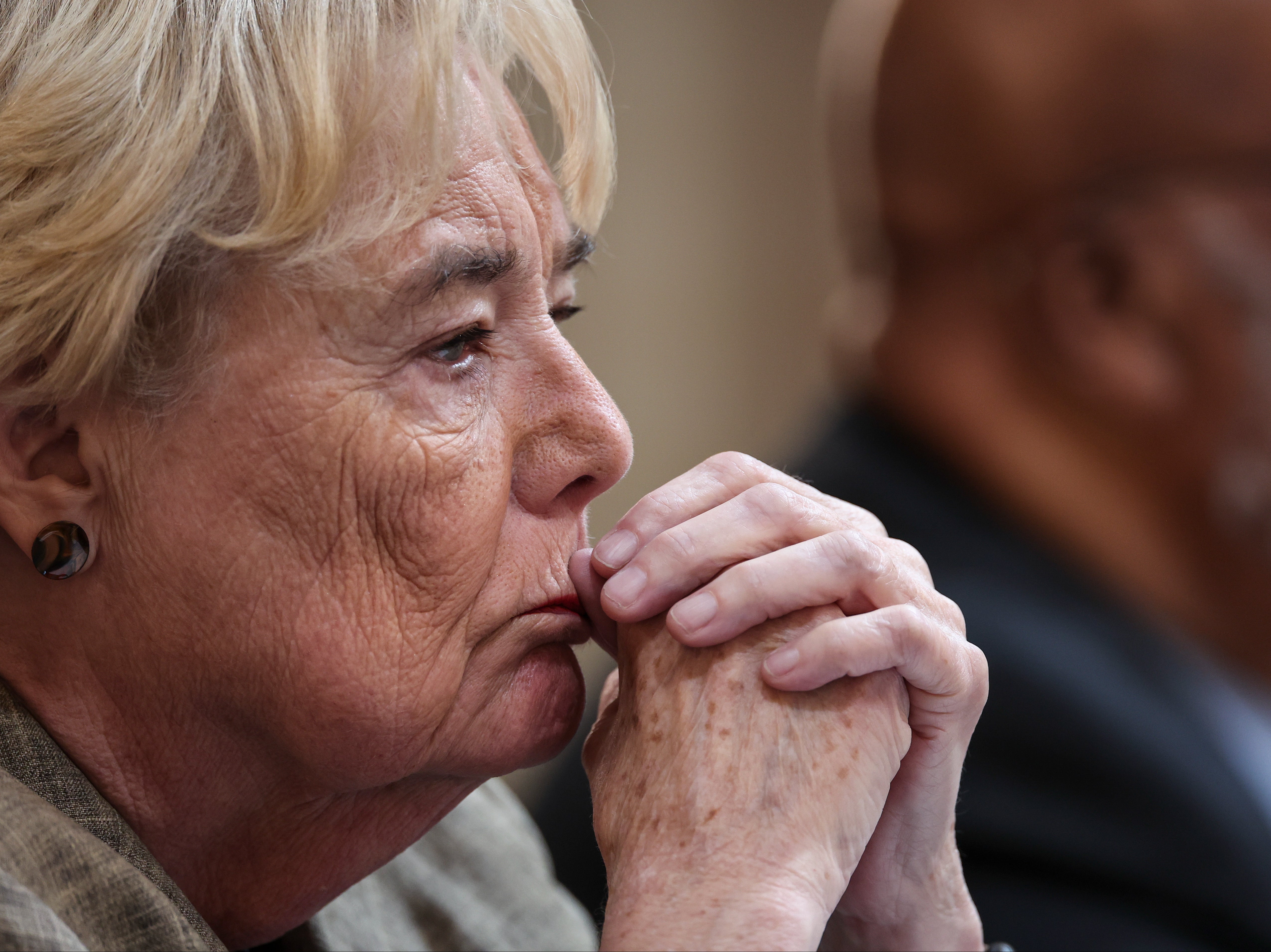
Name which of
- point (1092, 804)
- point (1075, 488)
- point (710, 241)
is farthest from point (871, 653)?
point (710, 241)

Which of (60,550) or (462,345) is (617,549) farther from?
(60,550)

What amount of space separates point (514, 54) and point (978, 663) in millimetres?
746

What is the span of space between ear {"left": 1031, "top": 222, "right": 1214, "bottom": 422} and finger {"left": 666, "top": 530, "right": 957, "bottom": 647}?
108 cm

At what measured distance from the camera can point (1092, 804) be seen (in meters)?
1.64

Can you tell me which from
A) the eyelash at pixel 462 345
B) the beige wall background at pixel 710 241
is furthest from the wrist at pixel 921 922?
the beige wall background at pixel 710 241

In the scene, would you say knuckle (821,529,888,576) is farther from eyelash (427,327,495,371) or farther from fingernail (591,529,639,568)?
eyelash (427,327,495,371)

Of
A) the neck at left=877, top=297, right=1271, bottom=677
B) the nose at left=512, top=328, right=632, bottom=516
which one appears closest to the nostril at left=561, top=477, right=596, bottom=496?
the nose at left=512, top=328, right=632, bottom=516

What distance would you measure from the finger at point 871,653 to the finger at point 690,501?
0.48 ft

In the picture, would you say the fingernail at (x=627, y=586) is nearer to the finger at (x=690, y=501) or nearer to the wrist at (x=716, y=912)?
the finger at (x=690, y=501)

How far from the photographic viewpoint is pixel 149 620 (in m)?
0.98

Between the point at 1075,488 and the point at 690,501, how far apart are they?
112 centimetres

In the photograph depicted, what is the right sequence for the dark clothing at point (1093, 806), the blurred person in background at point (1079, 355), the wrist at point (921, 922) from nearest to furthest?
the wrist at point (921, 922) → the dark clothing at point (1093, 806) → the blurred person in background at point (1079, 355)

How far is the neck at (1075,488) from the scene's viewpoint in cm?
197

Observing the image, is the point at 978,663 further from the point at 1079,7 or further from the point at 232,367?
the point at 1079,7
